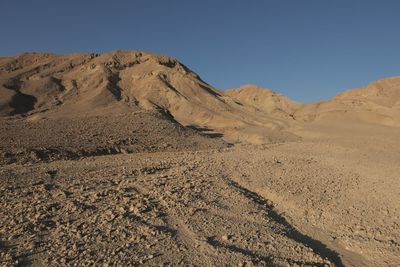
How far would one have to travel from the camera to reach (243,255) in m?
6.58

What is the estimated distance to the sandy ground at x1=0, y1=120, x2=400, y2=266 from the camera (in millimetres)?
6590

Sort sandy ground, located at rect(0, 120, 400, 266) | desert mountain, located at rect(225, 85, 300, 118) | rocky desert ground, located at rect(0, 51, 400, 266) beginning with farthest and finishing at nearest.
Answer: desert mountain, located at rect(225, 85, 300, 118), rocky desert ground, located at rect(0, 51, 400, 266), sandy ground, located at rect(0, 120, 400, 266)

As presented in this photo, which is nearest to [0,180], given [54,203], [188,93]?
[54,203]

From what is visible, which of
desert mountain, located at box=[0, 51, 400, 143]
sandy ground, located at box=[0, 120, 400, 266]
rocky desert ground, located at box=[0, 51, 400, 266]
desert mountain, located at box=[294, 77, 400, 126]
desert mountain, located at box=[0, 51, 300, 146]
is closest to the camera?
sandy ground, located at box=[0, 120, 400, 266]

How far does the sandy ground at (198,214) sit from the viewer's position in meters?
6.59

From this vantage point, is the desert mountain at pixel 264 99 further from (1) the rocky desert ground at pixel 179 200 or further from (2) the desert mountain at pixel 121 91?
(1) the rocky desert ground at pixel 179 200

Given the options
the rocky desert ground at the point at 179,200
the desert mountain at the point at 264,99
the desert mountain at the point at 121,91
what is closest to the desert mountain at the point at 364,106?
the desert mountain at the point at 264,99

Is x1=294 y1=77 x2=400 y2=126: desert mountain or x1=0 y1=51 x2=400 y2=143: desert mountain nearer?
x1=0 y1=51 x2=400 y2=143: desert mountain

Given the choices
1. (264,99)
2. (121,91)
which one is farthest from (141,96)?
(264,99)

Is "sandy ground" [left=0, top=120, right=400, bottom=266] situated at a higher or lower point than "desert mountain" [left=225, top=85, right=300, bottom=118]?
lower

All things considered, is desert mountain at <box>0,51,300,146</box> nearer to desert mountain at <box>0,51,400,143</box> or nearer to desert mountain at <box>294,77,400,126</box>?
desert mountain at <box>0,51,400,143</box>

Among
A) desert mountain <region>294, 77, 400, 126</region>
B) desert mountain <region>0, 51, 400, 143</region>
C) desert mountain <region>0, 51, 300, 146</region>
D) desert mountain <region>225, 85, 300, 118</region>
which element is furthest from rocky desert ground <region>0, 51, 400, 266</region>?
desert mountain <region>225, 85, 300, 118</region>

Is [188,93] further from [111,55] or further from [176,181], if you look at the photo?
[176,181]

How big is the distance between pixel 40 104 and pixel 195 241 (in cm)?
2688
